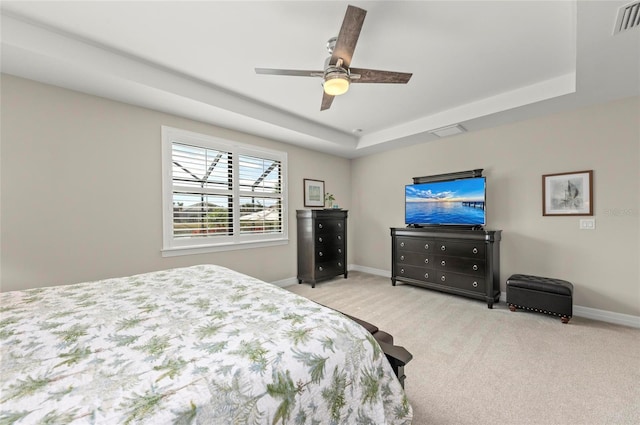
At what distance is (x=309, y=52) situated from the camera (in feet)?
7.97

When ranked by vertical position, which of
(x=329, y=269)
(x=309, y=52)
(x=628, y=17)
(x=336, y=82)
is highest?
(x=309, y=52)

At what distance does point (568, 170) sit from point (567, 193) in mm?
293

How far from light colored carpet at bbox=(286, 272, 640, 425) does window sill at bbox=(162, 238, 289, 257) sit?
158 cm

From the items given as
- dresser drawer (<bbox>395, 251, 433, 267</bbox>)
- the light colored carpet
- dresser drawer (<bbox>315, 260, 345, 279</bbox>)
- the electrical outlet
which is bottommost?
the light colored carpet

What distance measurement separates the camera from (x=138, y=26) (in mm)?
2086

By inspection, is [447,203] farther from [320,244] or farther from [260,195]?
[260,195]

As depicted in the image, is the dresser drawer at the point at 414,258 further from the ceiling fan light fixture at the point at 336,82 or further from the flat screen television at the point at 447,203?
the ceiling fan light fixture at the point at 336,82

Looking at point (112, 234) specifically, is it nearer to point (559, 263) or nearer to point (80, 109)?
point (80, 109)

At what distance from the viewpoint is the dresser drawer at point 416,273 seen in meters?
4.00

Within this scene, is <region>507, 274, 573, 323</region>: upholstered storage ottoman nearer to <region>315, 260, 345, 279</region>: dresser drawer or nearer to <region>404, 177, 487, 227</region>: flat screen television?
<region>404, 177, 487, 227</region>: flat screen television

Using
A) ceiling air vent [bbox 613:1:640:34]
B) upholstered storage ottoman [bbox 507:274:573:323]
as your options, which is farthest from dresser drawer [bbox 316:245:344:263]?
ceiling air vent [bbox 613:1:640:34]

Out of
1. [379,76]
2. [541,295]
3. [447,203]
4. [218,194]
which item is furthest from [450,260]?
[218,194]

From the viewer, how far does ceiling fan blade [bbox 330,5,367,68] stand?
1.58m

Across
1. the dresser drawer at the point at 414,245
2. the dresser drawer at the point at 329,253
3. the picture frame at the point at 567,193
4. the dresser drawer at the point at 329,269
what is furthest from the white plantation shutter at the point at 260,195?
the picture frame at the point at 567,193
